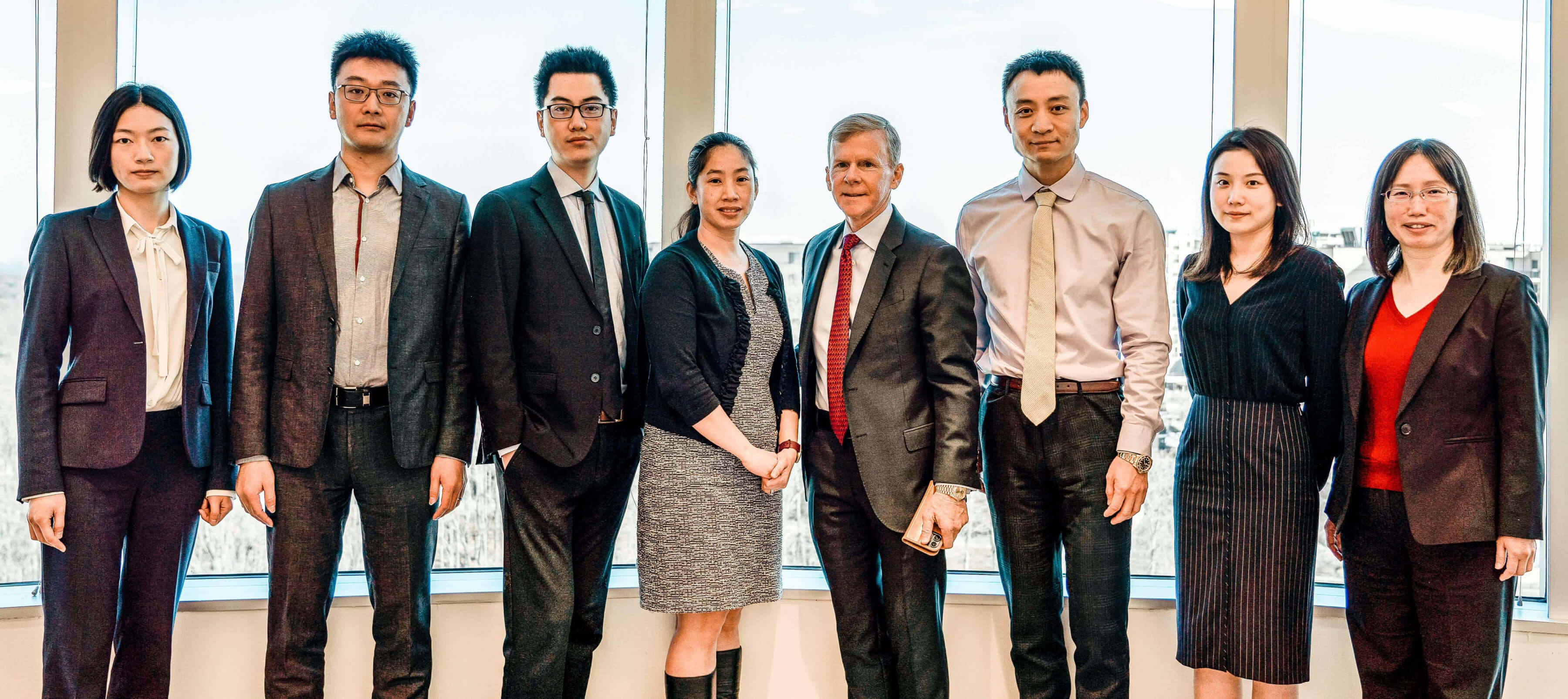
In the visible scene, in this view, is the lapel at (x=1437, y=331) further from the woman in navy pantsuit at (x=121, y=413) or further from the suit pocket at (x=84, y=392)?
the suit pocket at (x=84, y=392)

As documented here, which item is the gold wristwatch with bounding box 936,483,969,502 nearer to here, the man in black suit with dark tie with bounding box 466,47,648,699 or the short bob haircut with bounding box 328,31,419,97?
the man in black suit with dark tie with bounding box 466,47,648,699

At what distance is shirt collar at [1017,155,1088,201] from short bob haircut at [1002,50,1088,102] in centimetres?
18

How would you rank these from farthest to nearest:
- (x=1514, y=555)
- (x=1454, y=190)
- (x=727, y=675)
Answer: (x=727, y=675), (x=1454, y=190), (x=1514, y=555)

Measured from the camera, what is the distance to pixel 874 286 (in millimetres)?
2006

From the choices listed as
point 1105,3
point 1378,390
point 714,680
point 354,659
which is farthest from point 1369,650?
point 354,659

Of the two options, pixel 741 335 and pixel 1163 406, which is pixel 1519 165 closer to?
pixel 1163 406

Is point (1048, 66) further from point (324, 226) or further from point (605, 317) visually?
point (324, 226)

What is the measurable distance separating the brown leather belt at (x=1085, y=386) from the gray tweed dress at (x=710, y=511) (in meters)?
0.66

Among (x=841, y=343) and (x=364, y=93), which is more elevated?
(x=364, y=93)

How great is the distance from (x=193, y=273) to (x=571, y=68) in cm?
107

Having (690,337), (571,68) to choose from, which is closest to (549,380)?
(690,337)

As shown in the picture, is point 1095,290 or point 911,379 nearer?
point 911,379

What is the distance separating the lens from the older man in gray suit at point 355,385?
78.7 inches

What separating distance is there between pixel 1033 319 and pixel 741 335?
0.72 metres
